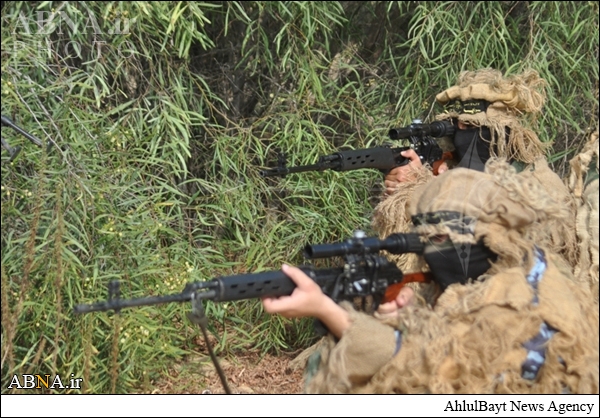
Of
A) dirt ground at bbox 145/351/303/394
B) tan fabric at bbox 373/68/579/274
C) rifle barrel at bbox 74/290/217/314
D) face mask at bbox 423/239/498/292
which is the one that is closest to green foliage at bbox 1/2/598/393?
dirt ground at bbox 145/351/303/394

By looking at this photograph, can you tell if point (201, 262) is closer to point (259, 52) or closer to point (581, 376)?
point (259, 52)

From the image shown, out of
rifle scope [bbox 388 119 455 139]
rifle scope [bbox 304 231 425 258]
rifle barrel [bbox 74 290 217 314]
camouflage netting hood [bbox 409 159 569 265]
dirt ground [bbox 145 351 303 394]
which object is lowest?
dirt ground [bbox 145 351 303 394]

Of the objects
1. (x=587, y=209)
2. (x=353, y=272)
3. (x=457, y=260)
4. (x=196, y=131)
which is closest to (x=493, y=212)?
(x=457, y=260)

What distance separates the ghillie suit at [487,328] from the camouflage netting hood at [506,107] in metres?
1.15

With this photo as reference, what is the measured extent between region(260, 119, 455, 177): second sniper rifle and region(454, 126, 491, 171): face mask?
0.21ft

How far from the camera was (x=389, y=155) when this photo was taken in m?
3.42

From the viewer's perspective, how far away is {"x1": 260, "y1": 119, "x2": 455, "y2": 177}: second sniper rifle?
338cm

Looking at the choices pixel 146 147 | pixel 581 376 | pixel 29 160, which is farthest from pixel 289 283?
pixel 146 147

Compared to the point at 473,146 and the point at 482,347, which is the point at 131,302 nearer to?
the point at 482,347

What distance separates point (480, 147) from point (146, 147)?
1477 millimetres

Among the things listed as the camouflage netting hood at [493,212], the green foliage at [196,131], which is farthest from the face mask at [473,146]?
the camouflage netting hood at [493,212]

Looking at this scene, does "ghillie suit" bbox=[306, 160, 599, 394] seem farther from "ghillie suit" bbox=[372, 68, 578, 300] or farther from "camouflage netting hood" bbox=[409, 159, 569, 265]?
"ghillie suit" bbox=[372, 68, 578, 300]

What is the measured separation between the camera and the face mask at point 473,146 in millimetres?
3383

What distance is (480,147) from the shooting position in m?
3.41
